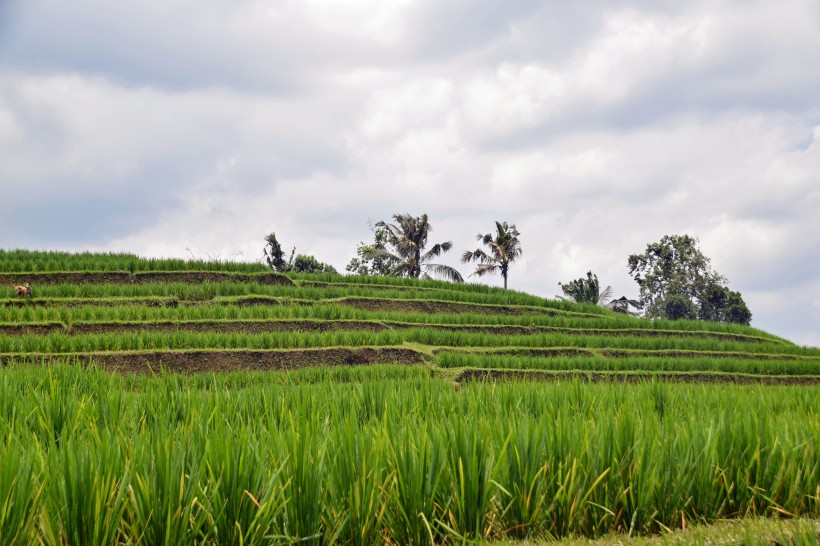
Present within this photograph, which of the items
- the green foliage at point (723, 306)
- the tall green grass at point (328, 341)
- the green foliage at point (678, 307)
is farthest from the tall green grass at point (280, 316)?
the green foliage at point (723, 306)

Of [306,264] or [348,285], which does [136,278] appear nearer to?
[348,285]

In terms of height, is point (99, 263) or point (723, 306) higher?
point (723, 306)

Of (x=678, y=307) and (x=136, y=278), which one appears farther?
(x=678, y=307)

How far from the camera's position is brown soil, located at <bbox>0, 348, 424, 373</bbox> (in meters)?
11.9

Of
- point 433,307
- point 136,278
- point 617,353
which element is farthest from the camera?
point 433,307

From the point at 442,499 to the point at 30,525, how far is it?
1.88 m

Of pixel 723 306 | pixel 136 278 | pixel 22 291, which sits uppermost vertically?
pixel 723 306

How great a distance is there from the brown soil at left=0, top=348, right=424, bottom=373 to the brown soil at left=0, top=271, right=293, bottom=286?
20.5 feet

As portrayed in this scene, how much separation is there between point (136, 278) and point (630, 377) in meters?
13.9

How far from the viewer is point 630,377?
1420cm

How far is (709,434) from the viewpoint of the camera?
153 inches

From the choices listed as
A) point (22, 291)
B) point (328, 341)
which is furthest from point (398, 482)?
point (22, 291)

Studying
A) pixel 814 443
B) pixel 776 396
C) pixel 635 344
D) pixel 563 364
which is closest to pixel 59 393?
pixel 814 443

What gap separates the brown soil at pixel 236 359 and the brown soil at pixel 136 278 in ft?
20.5
